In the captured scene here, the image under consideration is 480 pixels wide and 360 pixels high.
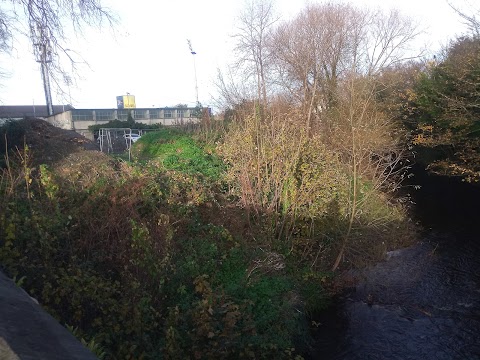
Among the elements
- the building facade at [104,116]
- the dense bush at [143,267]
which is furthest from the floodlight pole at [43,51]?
the building facade at [104,116]

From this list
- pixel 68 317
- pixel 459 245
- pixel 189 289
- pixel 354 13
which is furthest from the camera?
pixel 354 13

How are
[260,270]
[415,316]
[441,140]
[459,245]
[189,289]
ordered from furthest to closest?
[441,140] < [459,245] < [415,316] < [260,270] < [189,289]

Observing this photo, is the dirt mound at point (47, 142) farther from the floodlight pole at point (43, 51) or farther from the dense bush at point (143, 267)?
the floodlight pole at point (43, 51)

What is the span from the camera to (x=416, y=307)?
32.0ft

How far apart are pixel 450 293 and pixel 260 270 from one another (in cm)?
492

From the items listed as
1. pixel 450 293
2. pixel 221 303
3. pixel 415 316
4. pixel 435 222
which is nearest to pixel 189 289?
pixel 221 303

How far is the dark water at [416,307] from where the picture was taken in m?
8.19

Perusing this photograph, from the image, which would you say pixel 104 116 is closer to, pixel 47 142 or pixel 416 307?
pixel 47 142

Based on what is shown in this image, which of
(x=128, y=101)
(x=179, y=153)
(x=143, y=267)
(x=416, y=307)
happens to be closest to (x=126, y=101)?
(x=128, y=101)

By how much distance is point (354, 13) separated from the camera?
2444 cm

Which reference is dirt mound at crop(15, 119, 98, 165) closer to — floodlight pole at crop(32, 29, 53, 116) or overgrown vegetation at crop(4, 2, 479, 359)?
overgrown vegetation at crop(4, 2, 479, 359)

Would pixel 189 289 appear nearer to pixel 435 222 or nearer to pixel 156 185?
pixel 156 185

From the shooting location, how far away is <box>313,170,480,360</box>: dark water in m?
8.19

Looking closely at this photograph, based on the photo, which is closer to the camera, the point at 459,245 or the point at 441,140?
the point at 459,245
